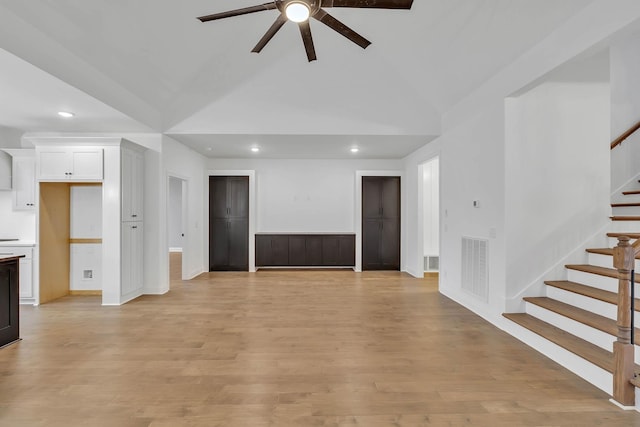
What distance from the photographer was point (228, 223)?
24.7 feet

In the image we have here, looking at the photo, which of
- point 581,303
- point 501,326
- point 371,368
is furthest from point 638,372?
point 371,368

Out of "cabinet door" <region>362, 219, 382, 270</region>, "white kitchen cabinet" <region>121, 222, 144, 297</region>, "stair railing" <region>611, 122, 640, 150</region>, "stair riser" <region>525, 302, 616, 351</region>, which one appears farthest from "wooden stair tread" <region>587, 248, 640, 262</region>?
"white kitchen cabinet" <region>121, 222, 144, 297</region>

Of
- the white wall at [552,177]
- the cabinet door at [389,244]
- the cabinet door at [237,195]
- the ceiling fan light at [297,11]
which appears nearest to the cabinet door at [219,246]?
the cabinet door at [237,195]

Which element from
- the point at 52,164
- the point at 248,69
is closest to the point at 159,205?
the point at 52,164

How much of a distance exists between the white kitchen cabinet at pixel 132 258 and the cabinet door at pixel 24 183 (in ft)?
5.33

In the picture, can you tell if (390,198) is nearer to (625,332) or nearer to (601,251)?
(601,251)

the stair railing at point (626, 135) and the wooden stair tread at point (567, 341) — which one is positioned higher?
the stair railing at point (626, 135)

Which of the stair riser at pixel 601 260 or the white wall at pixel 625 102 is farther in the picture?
the white wall at pixel 625 102

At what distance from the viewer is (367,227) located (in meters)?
7.68

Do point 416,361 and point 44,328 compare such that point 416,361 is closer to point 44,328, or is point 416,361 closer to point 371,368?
point 371,368

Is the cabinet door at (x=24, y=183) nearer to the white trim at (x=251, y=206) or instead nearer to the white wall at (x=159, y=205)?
the white wall at (x=159, y=205)

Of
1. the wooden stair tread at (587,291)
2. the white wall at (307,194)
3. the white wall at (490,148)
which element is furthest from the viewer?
the white wall at (307,194)

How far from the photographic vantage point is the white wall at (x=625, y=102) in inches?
182

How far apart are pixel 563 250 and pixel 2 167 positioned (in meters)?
7.90
